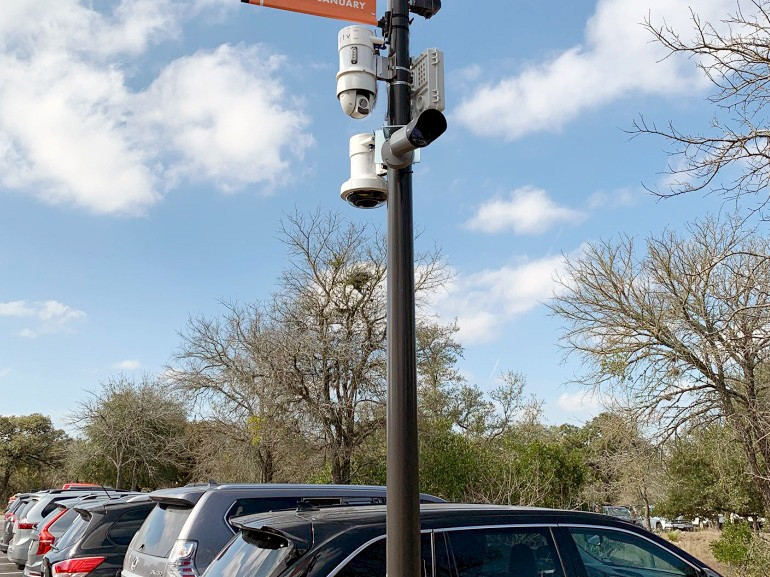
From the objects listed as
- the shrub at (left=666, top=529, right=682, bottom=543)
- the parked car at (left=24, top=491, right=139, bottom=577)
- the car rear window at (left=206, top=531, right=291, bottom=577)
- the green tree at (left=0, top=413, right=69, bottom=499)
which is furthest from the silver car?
the green tree at (left=0, top=413, right=69, bottom=499)

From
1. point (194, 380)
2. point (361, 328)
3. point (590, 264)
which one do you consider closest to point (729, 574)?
point (590, 264)

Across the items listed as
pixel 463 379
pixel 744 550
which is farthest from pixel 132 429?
pixel 744 550

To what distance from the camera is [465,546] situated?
14.6 ft

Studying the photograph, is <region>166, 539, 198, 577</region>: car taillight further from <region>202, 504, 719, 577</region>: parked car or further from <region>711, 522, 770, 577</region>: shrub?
<region>711, 522, 770, 577</region>: shrub

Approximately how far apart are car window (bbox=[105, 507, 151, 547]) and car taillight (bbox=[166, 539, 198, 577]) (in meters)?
3.18

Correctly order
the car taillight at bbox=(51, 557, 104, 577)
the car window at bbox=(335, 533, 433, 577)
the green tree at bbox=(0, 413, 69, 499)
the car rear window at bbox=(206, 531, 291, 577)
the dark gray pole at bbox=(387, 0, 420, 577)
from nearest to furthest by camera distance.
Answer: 1. the dark gray pole at bbox=(387, 0, 420, 577)
2. the car window at bbox=(335, 533, 433, 577)
3. the car rear window at bbox=(206, 531, 291, 577)
4. the car taillight at bbox=(51, 557, 104, 577)
5. the green tree at bbox=(0, 413, 69, 499)

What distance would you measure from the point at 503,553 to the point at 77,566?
6.30 meters

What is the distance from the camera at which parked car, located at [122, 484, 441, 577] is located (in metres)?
6.37

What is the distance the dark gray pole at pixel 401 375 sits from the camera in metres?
3.84

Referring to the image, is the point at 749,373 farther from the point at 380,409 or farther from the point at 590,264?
the point at 380,409

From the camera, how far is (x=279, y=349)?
83.7ft

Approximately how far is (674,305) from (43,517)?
1551 centimetres

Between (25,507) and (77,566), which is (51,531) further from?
(25,507)

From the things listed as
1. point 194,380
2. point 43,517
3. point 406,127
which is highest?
point 194,380
